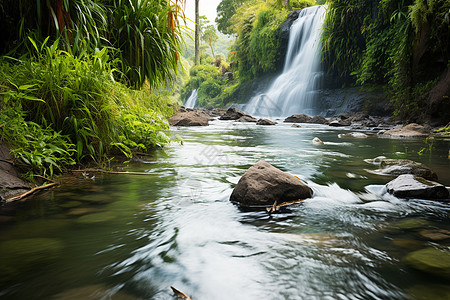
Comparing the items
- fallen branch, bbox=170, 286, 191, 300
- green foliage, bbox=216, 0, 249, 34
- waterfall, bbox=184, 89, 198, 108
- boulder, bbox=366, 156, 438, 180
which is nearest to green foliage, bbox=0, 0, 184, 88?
fallen branch, bbox=170, 286, 191, 300

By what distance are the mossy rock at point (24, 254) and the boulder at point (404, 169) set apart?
274cm

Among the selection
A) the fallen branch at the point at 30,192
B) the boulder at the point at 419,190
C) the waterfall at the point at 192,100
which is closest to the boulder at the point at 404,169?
the boulder at the point at 419,190

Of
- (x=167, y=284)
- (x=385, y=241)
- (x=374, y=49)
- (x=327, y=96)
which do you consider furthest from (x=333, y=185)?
(x=327, y=96)

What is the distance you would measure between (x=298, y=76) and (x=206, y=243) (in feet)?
51.5

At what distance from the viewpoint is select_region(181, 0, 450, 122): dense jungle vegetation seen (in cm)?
720

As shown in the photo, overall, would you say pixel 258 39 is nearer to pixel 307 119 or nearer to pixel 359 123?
pixel 307 119

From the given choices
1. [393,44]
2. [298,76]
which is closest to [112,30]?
[393,44]

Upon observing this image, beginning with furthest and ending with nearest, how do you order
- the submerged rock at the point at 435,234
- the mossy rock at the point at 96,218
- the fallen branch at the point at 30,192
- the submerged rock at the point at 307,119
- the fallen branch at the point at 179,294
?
the submerged rock at the point at 307,119 → the fallen branch at the point at 30,192 → the mossy rock at the point at 96,218 → the submerged rock at the point at 435,234 → the fallen branch at the point at 179,294

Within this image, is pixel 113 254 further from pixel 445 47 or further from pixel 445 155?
pixel 445 47

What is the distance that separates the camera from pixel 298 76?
15859 millimetres

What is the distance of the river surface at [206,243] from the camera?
1049mm

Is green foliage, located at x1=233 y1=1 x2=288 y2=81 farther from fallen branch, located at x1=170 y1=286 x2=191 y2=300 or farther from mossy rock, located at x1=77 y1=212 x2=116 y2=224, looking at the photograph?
fallen branch, located at x1=170 y1=286 x2=191 y2=300

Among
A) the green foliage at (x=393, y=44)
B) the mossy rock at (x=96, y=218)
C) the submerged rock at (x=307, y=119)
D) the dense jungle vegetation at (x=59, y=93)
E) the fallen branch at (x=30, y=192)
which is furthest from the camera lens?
the submerged rock at (x=307, y=119)

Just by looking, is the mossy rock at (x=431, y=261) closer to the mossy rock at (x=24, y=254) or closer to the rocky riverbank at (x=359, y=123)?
the mossy rock at (x=24, y=254)
